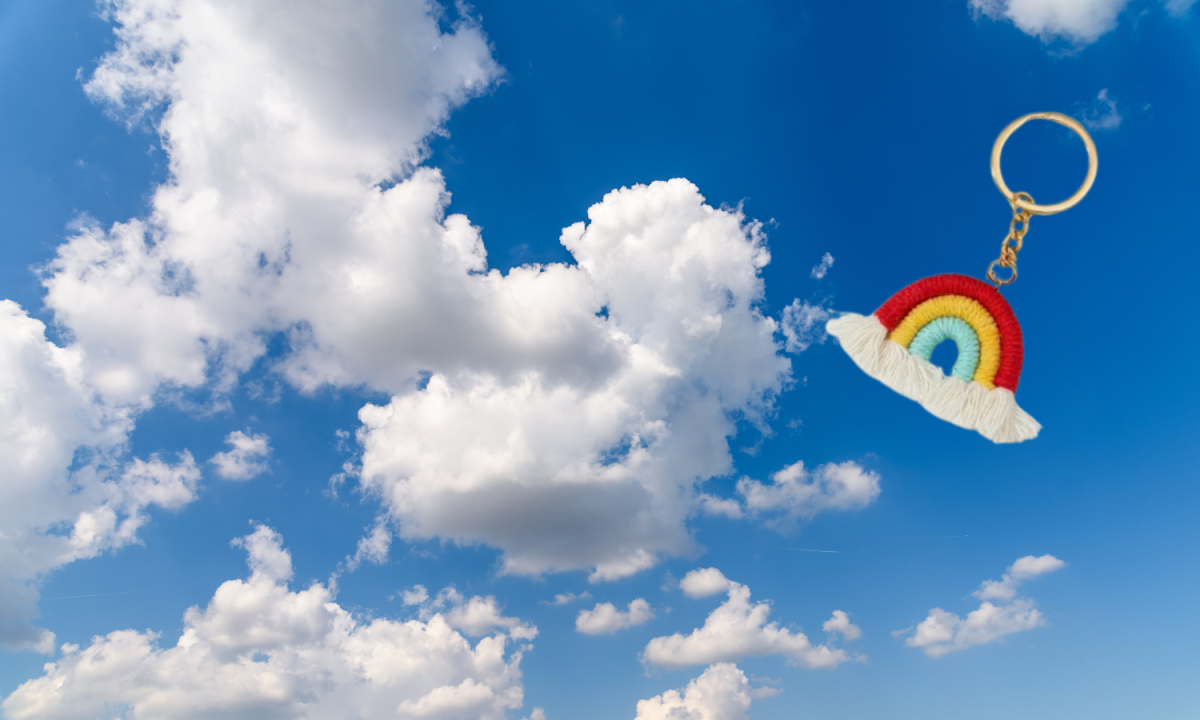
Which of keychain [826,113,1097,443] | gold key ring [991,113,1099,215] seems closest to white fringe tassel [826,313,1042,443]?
keychain [826,113,1097,443]

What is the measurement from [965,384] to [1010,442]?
0.75 meters

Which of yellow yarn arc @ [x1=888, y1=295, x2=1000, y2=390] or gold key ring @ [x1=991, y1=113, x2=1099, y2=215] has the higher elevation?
gold key ring @ [x1=991, y1=113, x2=1099, y2=215]

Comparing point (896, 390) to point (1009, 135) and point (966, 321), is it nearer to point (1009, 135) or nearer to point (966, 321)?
point (966, 321)

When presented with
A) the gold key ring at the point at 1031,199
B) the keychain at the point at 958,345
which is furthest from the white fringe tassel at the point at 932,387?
the gold key ring at the point at 1031,199

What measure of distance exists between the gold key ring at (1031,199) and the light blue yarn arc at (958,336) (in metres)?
1.35

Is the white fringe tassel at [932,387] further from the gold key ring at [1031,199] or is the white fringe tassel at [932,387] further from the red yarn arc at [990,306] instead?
the gold key ring at [1031,199]

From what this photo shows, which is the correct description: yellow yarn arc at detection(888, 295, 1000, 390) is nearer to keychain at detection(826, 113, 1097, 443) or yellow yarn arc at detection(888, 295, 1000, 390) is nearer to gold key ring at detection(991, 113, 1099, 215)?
keychain at detection(826, 113, 1097, 443)

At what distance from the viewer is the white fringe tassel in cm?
827

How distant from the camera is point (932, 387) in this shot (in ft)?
27.6

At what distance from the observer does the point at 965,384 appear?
8398mm

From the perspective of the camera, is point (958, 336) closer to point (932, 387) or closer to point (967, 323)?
point (967, 323)

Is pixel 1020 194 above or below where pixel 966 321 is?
A: above

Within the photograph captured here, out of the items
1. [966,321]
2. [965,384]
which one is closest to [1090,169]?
[966,321]

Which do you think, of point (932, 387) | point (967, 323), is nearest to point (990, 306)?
point (967, 323)
